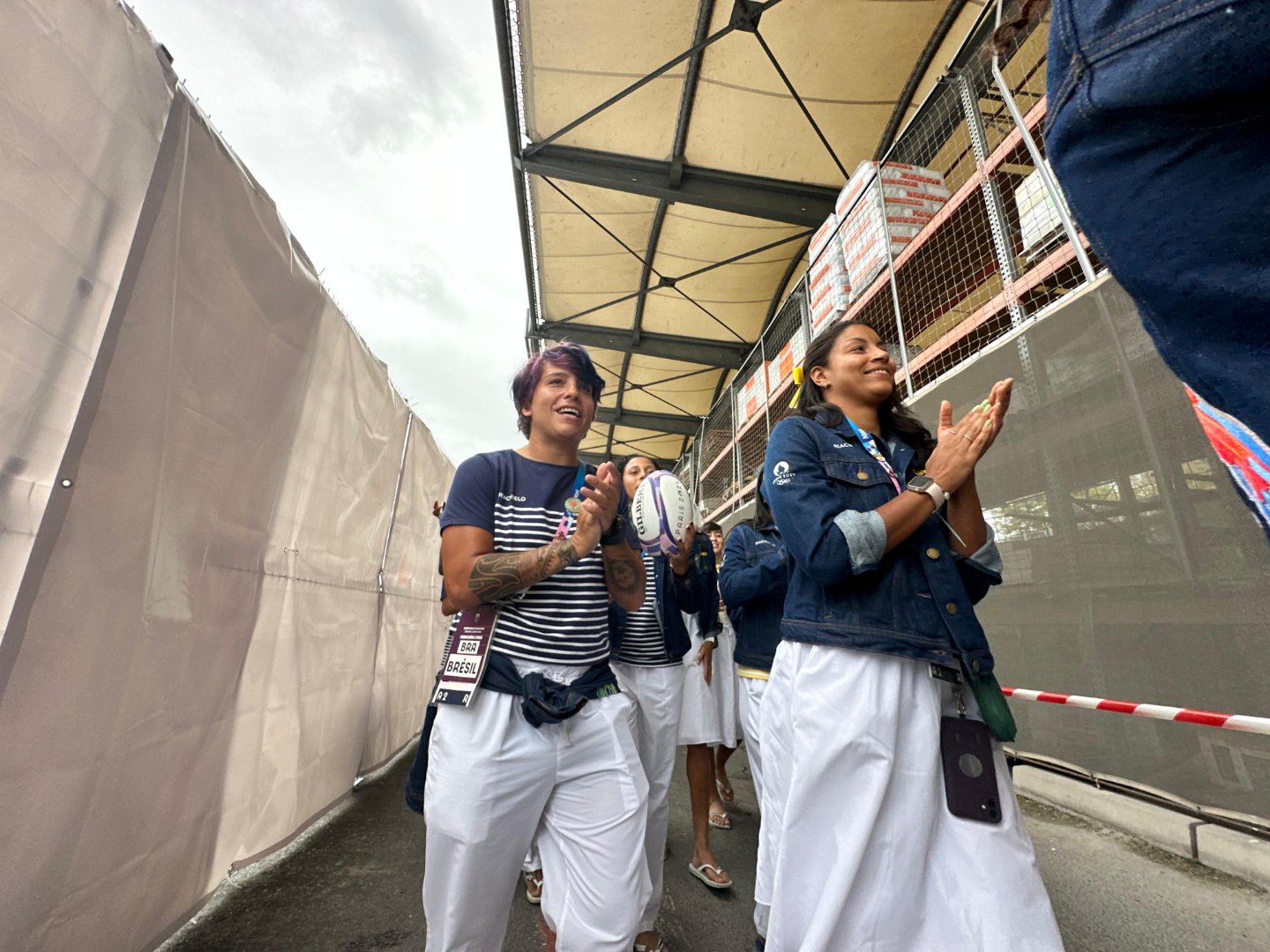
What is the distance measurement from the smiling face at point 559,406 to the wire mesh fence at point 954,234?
5.21 feet

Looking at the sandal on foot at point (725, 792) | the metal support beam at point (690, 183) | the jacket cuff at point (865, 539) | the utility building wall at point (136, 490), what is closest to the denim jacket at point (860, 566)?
the jacket cuff at point (865, 539)

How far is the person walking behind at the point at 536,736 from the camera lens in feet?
4.40

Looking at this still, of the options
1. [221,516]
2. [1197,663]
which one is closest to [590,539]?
[221,516]

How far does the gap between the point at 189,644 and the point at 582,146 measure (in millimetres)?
6555

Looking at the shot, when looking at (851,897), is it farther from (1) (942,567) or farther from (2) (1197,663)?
(2) (1197,663)

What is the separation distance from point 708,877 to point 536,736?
1.67 metres

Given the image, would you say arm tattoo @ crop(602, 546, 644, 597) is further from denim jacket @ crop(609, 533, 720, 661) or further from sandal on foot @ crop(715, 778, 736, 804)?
sandal on foot @ crop(715, 778, 736, 804)

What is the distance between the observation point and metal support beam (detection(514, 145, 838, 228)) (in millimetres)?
6684

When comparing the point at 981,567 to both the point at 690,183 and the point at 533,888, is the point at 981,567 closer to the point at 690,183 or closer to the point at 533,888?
the point at 533,888

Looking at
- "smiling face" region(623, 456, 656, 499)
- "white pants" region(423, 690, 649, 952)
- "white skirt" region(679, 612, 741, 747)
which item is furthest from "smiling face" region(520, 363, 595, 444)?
"white skirt" region(679, 612, 741, 747)

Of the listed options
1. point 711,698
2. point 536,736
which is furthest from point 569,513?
point 711,698

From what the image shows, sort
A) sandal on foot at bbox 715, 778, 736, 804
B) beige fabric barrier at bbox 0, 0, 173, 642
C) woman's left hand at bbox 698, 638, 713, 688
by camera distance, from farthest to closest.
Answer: sandal on foot at bbox 715, 778, 736, 804 < woman's left hand at bbox 698, 638, 713, 688 < beige fabric barrier at bbox 0, 0, 173, 642

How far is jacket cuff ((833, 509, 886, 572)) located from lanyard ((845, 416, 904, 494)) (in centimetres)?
25

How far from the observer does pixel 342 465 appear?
2.97m
